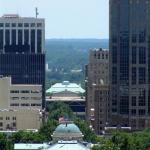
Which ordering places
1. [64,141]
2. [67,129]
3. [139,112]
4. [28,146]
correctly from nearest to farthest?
1. [64,141]
2. [67,129]
3. [28,146]
4. [139,112]

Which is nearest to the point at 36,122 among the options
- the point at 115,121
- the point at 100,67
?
the point at 115,121

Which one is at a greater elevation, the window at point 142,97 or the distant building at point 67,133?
the window at point 142,97

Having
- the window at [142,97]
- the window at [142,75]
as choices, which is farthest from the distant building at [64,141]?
the window at [142,75]

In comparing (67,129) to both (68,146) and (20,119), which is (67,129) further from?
(20,119)

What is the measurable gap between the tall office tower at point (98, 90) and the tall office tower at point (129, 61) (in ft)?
7.11

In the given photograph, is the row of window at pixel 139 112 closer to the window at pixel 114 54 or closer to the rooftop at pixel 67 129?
the window at pixel 114 54

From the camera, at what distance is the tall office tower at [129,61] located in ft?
546

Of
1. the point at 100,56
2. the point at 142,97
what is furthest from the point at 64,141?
the point at 100,56

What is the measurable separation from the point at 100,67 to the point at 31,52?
16830 mm

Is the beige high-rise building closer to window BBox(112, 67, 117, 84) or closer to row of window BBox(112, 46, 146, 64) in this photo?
window BBox(112, 67, 117, 84)

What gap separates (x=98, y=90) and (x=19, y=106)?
814 cm

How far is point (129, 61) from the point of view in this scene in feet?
547

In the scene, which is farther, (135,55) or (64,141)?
(135,55)

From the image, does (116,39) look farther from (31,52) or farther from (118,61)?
(31,52)
